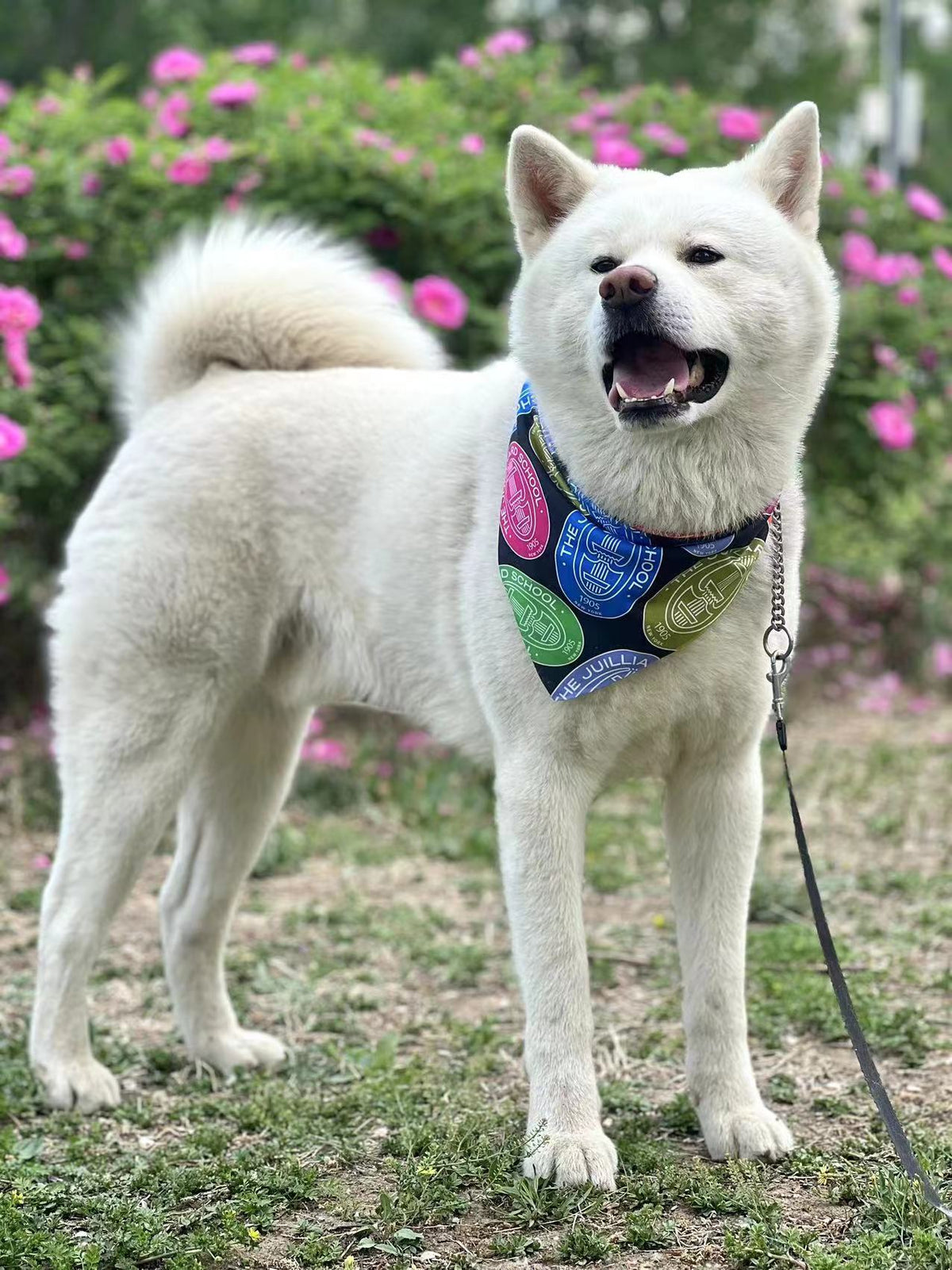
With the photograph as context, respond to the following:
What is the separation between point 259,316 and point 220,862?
1.29 metres

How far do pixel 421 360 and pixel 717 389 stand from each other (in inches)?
51.2

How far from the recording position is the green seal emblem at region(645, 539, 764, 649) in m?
2.61

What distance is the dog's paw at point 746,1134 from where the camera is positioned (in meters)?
2.76

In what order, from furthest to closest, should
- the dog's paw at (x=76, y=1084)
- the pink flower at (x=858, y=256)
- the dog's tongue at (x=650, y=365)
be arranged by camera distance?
the pink flower at (x=858, y=256)
the dog's paw at (x=76, y=1084)
the dog's tongue at (x=650, y=365)

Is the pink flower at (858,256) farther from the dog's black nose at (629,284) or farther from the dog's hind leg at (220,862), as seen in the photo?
the dog's black nose at (629,284)

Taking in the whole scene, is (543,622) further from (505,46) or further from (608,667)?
(505,46)

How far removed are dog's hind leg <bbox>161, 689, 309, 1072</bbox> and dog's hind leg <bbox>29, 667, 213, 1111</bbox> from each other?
0.21 meters

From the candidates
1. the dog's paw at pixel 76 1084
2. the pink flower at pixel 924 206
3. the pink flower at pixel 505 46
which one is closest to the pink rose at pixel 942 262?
the pink flower at pixel 924 206

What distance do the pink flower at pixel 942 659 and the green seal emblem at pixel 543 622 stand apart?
16.4 ft

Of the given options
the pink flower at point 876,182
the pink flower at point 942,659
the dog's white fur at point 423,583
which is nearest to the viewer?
the dog's white fur at point 423,583

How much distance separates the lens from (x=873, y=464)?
20.9 feet

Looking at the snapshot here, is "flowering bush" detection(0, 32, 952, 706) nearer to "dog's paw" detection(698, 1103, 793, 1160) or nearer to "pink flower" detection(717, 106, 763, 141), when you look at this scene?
"pink flower" detection(717, 106, 763, 141)

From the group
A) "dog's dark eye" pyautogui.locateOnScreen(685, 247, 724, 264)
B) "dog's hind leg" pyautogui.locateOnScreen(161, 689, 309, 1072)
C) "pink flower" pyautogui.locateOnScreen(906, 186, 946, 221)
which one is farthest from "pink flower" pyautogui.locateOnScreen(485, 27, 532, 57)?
"dog's dark eye" pyautogui.locateOnScreen(685, 247, 724, 264)

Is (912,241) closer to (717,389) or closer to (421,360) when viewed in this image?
(421,360)
